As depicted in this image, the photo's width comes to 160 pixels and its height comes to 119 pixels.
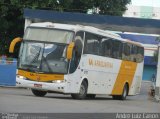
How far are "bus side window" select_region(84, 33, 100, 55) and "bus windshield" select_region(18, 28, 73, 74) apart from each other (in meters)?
1.23

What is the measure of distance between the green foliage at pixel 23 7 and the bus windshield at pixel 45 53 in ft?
62.5

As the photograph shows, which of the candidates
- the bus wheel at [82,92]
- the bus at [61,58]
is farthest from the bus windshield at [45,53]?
the bus wheel at [82,92]

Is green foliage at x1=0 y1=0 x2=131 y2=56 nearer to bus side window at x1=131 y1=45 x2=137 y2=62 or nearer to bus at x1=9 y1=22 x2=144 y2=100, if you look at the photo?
bus side window at x1=131 y1=45 x2=137 y2=62

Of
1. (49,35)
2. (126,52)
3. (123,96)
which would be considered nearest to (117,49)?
(126,52)

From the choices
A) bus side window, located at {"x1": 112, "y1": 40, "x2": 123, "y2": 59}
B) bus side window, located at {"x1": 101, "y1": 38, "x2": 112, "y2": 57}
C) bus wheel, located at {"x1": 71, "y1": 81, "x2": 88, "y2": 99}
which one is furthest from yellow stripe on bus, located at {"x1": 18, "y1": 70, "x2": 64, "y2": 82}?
bus side window, located at {"x1": 112, "y1": 40, "x2": 123, "y2": 59}

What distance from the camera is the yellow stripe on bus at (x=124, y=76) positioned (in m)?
29.4

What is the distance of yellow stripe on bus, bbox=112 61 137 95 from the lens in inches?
1156

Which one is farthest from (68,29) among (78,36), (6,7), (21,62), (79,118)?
(6,7)

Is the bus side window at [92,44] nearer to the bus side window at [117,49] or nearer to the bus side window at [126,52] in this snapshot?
the bus side window at [117,49]

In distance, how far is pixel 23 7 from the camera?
42906 millimetres

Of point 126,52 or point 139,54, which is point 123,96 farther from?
point 139,54

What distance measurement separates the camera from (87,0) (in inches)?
1804

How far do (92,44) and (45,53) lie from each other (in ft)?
9.11

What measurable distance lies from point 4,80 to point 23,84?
11619 mm
